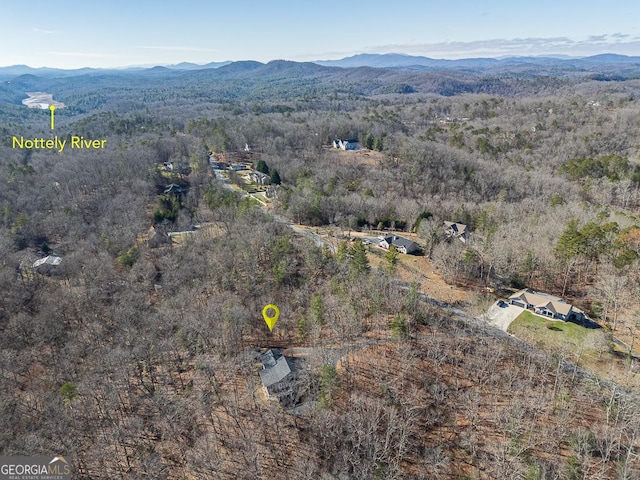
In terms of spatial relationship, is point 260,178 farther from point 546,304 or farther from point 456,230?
point 546,304

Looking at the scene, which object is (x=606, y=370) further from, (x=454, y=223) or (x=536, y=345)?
(x=454, y=223)

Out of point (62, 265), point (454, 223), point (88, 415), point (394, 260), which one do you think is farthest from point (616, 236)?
point (62, 265)

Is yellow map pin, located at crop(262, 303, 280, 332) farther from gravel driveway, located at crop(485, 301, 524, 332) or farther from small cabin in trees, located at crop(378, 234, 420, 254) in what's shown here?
gravel driveway, located at crop(485, 301, 524, 332)

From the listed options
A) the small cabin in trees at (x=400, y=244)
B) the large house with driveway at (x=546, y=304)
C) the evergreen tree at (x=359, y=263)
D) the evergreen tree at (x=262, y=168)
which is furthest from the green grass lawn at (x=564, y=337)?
the evergreen tree at (x=262, y=168)

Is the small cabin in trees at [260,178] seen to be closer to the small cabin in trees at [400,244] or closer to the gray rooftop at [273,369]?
the small cabin in trees at [400,244]

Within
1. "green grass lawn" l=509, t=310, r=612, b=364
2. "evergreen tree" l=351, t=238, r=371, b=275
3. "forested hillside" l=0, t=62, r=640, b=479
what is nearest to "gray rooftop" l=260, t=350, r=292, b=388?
"forested hillside" l=0, t=62, r=640, b=479

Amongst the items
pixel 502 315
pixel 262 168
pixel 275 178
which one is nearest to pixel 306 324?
pixel 502 315

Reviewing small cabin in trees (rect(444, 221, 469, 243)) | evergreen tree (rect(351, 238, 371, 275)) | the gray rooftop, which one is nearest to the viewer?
the gray rooftop
